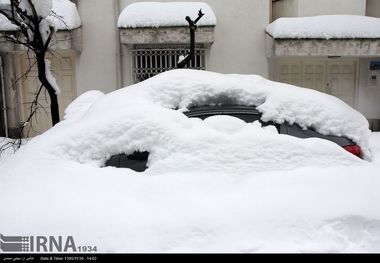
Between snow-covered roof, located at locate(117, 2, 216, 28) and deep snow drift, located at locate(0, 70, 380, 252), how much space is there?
5438mm

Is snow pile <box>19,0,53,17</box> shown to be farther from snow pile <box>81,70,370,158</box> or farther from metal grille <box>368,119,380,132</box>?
metal grille <box>368,119,380,132</box>

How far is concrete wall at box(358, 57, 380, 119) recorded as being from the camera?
405 inches

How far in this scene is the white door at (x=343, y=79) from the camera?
1034cm

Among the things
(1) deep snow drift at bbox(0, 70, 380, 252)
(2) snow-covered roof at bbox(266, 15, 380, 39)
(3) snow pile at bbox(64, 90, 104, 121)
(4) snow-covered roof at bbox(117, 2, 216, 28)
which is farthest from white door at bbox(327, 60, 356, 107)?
(1) deep snow drift at bbox(0, 70, 380, 252)

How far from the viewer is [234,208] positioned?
2.56 meters

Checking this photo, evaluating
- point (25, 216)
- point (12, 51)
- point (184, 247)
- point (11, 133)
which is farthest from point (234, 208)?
point (11, 133)

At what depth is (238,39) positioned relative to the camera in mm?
9898

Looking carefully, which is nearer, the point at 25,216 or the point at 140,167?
the point at 25,216

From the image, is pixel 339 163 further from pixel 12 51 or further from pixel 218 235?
pixel 12 51

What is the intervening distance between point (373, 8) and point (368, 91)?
233cm

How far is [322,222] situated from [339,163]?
0.77m

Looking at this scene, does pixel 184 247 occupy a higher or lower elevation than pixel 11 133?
higher

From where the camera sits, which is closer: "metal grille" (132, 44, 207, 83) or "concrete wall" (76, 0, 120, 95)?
"metal grille" (132, 44, 207, 83)

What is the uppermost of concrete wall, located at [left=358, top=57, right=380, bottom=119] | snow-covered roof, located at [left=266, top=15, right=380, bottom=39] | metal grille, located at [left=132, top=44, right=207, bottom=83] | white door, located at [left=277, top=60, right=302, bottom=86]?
snow-covered roof, located at [left=266, top=15, right=380, bottom=39]
